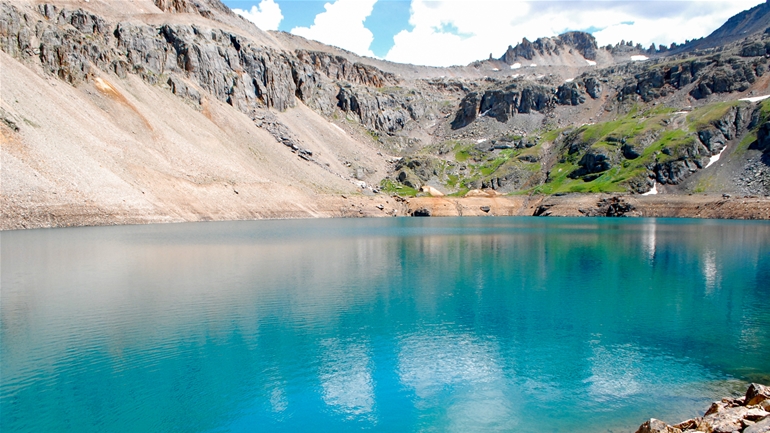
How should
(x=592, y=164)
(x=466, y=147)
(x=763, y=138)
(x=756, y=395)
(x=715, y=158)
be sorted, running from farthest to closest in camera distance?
(x=466, y=147)
(x=592, y=164)
(x=715, y=158)
(x=763, y=138)
(x=756, y=395)

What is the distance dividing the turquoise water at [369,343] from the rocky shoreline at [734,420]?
2.02 m

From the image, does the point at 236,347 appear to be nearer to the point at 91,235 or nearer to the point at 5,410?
the point at 5,410

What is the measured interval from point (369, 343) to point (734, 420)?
13.6 m

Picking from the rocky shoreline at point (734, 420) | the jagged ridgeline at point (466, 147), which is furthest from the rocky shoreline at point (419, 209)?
the rocky shoreline at point (734, 420)

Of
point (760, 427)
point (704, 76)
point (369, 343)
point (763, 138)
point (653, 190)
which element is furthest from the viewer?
point (704, 76)

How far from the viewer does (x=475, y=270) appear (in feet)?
135

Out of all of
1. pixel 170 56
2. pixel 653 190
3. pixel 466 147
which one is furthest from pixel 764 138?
pixel 170 56

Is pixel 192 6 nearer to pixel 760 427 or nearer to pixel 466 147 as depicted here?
pixel 466 147

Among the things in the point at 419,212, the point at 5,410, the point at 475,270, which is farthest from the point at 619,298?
the point at 419,212

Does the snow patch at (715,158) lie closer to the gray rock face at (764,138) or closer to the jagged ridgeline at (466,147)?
the jagged ridgeline at (466,147)

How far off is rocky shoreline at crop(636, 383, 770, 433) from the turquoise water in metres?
2.02

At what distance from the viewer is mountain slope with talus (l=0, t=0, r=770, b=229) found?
79.5 metres

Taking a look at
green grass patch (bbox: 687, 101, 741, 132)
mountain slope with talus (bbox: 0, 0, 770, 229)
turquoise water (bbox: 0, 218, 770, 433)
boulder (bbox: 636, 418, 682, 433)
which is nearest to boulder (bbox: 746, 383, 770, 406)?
turquoise water (bbox: 0, 218, 770, 433)

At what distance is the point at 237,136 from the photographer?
128m
